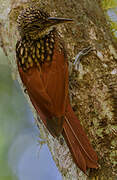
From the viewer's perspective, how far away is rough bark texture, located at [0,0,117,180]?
2.30m

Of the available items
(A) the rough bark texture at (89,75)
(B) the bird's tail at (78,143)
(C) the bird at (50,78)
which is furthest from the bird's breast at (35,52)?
(B) the bird's tail at (78,143)

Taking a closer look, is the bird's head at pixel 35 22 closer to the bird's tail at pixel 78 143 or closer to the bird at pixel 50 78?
the bird at pixel 50 78

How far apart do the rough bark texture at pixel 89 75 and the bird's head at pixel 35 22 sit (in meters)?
0.22

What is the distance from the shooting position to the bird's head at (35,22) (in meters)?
2.54

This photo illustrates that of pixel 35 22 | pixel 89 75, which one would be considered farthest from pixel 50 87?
pixel 35 22

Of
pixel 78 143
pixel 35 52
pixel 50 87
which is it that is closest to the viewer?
pixel 78 143

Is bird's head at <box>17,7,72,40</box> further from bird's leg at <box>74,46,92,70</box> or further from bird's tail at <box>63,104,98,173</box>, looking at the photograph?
bird's tail at <box>63,104,98,173</box>

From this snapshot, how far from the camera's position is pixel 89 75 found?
258cm

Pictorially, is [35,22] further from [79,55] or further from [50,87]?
[50,87]

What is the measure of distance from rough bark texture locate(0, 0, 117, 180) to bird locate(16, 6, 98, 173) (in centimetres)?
10

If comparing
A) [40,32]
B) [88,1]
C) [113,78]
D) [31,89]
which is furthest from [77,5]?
[31,89]

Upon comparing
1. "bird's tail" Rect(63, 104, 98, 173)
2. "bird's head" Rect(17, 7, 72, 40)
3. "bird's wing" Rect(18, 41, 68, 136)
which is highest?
"bird's head" Rect(17, 7, 72, 40)

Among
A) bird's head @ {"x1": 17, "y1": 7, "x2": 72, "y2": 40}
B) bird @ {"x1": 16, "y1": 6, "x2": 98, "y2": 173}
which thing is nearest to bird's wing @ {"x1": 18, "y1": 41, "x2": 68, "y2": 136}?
bird @ {"x1": 16, "y1": 6, "x2": 98, "y2": 173}

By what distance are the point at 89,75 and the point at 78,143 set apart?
→ 2.08 feet
